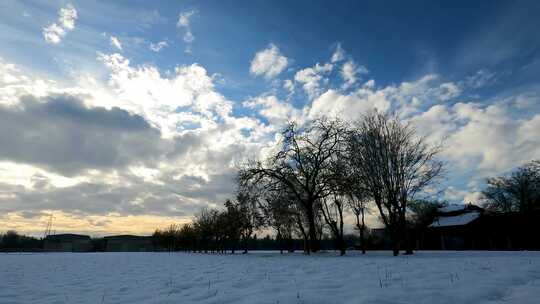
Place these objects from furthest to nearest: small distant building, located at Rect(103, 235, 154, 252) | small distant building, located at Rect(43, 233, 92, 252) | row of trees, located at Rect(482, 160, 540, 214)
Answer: small distant building, located at Rect(103, 235, 154, 252) → small distant building, located at Rect(43, 233, 92, 252) → row of trees, located at Rect(482, 160, 540, 214)

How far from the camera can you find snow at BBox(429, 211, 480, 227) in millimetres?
48744

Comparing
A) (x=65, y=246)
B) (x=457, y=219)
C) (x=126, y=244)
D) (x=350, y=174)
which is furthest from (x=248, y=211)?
(x=65, y=246)

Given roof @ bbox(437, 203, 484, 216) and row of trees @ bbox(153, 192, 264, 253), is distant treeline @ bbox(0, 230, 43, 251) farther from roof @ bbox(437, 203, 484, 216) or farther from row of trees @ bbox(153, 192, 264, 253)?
roof @ bbox(437, 203, 484, 216)

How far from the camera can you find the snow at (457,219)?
1919 inches

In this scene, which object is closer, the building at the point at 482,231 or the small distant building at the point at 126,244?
the building at the point at 482,231

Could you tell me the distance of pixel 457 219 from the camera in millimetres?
52000

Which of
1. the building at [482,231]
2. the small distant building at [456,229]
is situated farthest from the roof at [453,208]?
the small distant building at [456,229]

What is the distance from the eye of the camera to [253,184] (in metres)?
30.2

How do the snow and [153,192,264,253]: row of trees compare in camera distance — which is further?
the snow

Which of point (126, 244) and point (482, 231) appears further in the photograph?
point (126, 244)

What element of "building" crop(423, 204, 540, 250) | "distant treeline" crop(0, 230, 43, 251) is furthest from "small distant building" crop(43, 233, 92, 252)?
"building" crop(423, 204, 540, 250)

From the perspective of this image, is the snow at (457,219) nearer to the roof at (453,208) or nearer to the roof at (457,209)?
the roof at (457,209)

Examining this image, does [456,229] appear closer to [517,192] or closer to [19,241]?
[517,192]

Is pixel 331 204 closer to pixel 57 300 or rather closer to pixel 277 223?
pixel 277 223
